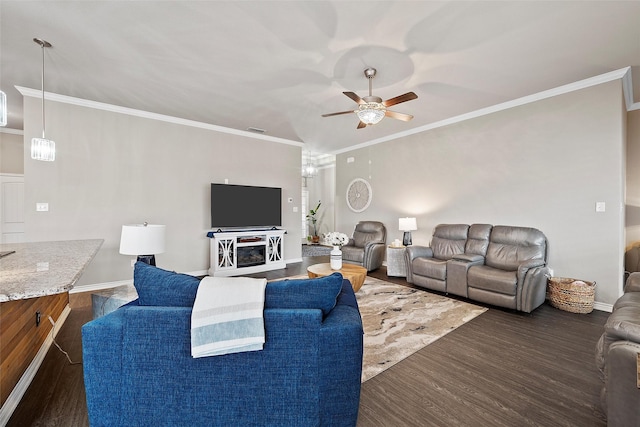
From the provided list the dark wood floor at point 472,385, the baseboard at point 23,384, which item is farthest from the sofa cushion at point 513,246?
the baseboard at point 23,384

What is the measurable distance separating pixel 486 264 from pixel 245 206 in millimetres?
4148

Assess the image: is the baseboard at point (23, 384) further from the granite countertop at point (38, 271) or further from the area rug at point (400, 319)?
the area rug at point (400, 319)

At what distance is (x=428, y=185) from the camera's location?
5102mm

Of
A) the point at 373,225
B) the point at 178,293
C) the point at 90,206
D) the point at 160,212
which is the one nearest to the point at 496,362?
the point at 178,293

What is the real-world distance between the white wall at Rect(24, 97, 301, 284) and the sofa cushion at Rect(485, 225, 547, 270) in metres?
4.32

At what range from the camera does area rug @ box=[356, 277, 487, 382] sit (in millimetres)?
2316

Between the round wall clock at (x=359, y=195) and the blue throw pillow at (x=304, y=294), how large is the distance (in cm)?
500

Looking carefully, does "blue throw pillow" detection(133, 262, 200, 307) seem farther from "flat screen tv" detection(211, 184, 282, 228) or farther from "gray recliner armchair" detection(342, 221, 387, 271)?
"gray recliner armchair" detection(342, 221, 387, 271)

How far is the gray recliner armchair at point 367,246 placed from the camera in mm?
5227

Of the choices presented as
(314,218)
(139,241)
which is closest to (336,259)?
(139,241)

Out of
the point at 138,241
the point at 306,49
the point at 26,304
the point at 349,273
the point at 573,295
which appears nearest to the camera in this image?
the point at 26,304

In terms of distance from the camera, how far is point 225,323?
117cm

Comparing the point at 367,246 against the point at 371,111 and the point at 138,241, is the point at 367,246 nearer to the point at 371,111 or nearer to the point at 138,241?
the point at 371,111

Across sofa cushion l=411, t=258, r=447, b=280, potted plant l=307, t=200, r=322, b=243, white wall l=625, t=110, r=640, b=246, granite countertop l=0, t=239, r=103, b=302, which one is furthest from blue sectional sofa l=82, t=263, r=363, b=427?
potted plant l=307, t=200, r=322, b=243
